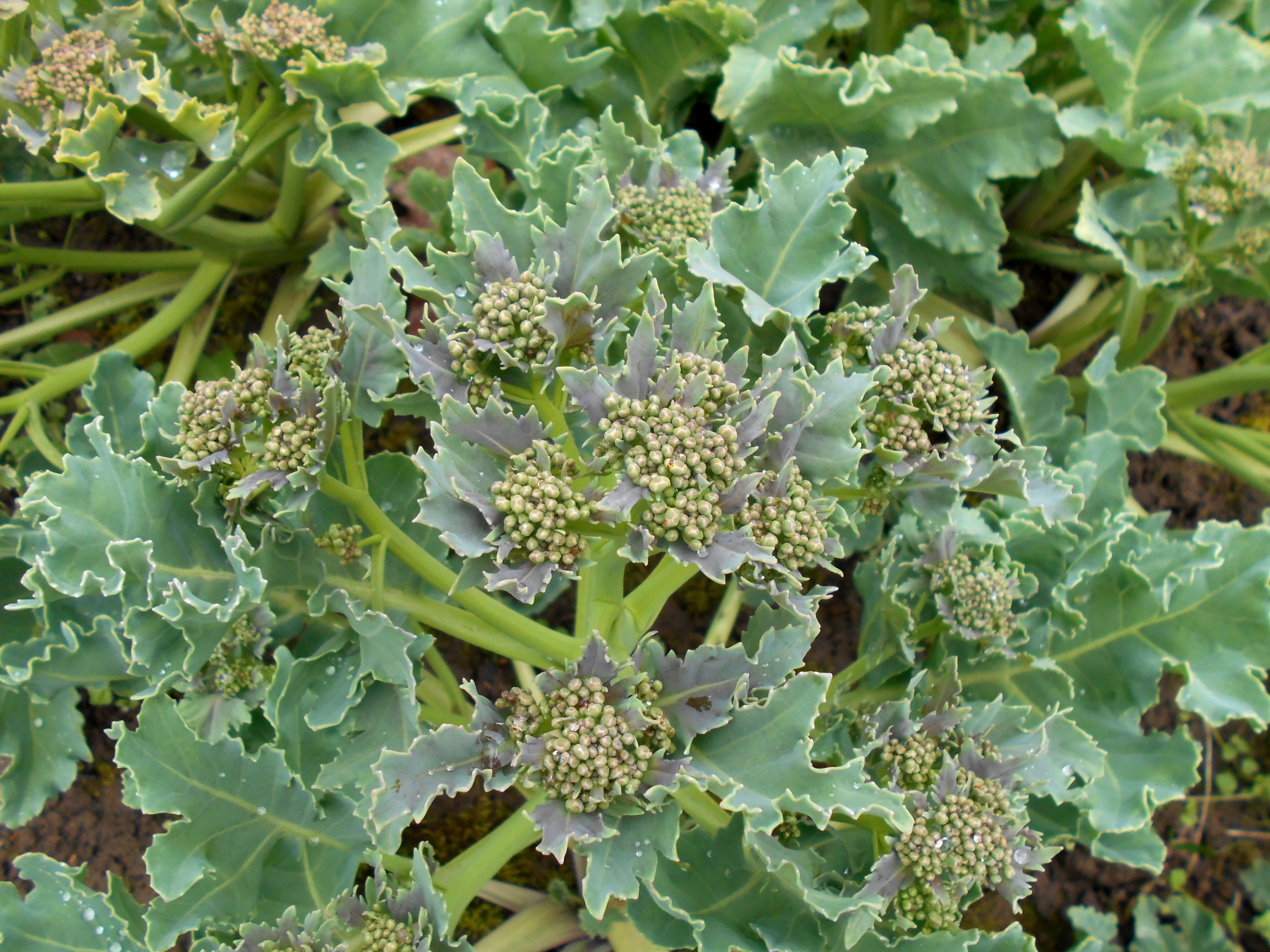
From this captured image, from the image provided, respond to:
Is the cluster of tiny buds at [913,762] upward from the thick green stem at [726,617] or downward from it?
upward

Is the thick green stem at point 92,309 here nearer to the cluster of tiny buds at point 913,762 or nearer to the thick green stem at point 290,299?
the thick green stem at point 290,299

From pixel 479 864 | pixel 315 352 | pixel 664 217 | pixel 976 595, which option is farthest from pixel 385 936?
pixel 664 217

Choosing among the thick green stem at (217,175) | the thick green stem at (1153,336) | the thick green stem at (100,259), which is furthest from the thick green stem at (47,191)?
the thick green stem at (1153,336)

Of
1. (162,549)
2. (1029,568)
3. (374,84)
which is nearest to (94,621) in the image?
(162,549)

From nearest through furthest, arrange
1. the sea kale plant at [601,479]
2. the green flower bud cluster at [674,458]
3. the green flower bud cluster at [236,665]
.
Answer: the green flower bud cluster at [674,458], the sea kale plant at [601,479], the green flower bud cluster at [236,665]

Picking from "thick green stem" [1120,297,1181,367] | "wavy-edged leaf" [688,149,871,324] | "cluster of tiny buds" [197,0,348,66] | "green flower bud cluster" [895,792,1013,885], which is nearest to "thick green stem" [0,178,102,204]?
"cluster of tiny buds" [197,0,348,66]

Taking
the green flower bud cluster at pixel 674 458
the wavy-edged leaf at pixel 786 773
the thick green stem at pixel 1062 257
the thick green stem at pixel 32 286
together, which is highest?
the green flower bud cluster at pixel 674 458

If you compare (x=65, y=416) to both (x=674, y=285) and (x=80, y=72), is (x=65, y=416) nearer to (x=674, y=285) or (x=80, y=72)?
(x=80, y=72)
